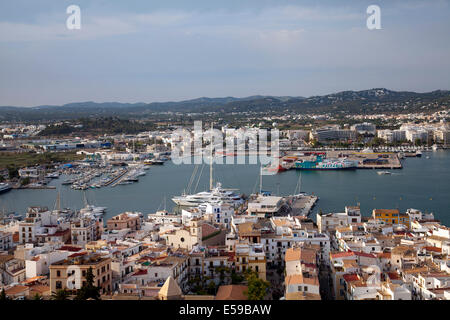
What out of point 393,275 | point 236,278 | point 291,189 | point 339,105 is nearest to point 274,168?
point 291,189

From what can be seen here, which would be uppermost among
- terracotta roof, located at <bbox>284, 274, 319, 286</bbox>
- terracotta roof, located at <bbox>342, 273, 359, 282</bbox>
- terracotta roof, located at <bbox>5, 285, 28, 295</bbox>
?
terracotta roof, located at <bbox>284, 274, 319, 286</bbox>

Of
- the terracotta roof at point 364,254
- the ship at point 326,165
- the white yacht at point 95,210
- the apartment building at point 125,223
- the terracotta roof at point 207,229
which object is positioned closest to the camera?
the terracotta roof at point 364,254

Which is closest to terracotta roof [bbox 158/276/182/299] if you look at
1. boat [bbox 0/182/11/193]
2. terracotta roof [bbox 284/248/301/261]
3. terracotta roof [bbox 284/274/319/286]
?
terracotta roof [bbox 284/274/319/286]

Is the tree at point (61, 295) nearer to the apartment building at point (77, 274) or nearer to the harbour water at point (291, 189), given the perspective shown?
Answer: the apartment building at point (77, 274)

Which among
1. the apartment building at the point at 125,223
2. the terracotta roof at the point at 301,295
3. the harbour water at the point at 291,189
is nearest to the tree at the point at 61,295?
the terracotta roof at the point at 301,295

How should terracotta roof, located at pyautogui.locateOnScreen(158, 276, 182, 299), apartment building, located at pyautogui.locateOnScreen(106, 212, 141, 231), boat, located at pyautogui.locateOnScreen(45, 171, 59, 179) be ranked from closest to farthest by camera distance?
terracotta roof, located at pyautogui.locateOnScreen(158, 276, 182, 299) → apartment building, located at pyautogui.locateOnScreen(106, 212, 141, 231) → boat, located at pyautogui.locateOnScreen(45, 171, 59, 179)

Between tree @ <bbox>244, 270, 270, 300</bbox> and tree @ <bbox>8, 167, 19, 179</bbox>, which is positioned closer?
tree @ <bbox>244, 270, 270, 300</bbox>

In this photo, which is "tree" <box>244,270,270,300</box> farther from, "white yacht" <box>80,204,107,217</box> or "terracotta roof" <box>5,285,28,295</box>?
"white yacht" <box>80,204,107,217</box>
